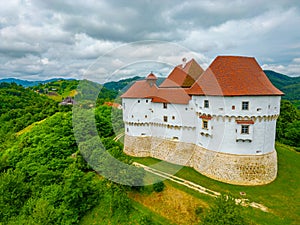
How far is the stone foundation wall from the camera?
27281 mm

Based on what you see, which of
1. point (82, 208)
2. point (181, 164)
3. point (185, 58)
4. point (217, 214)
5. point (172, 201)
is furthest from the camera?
point (185, 58)

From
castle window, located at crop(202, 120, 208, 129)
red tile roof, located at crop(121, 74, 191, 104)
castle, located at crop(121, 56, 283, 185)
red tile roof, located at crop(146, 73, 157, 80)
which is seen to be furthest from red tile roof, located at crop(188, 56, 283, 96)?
red tile roof, located at crop(146, 73, 157, 80)

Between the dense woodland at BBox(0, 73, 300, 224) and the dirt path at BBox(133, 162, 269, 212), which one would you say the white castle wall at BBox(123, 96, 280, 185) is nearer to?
the dirt path at BBox(133, 162, 269, 212)

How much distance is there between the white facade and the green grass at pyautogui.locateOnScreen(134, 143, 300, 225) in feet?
14.1

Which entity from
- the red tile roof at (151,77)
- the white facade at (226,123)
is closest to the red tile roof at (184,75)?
the red tile roof at (151,77)

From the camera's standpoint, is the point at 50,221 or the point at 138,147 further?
the point at 138,147

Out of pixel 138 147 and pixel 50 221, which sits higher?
pixel 138 147

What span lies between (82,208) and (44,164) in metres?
11.5

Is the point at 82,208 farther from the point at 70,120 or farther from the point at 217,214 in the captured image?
the point at 70,120

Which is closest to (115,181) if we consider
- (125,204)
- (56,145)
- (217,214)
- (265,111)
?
(125,204)

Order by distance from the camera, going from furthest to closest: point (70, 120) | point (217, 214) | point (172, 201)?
point (70, 120), point (172, 201), point (217, 214)

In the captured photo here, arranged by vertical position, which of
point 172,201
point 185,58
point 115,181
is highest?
point 185,58

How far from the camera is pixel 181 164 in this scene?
110 ft

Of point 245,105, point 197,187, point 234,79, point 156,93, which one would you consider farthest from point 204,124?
point 156,93
